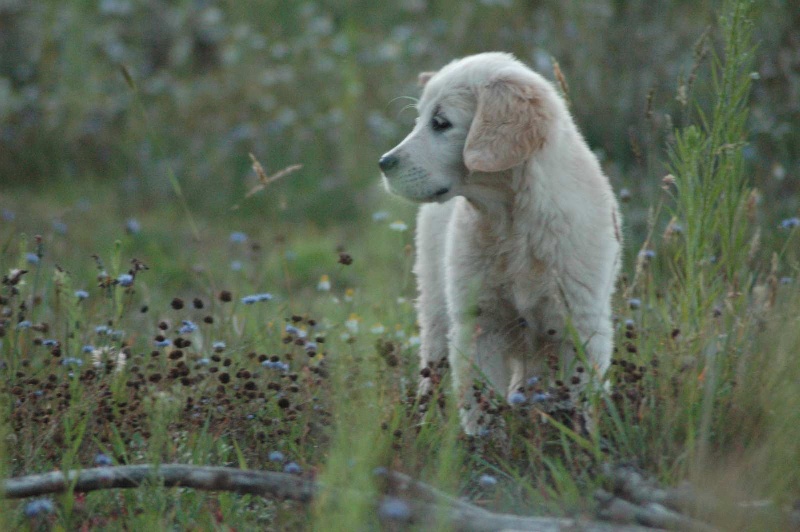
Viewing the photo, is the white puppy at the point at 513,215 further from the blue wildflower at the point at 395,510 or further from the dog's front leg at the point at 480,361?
the blue wildflower at the point at 395,510

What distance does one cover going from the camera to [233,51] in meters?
8.31

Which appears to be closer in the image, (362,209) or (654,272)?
(654,272)

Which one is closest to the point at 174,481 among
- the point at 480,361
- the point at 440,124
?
the point at 480,361

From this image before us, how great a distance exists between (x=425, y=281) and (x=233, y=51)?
495cm

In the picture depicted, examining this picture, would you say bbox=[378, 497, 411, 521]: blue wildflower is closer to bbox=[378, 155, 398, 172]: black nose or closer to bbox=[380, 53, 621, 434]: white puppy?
bbox=[380, 53, 621, 434]: white puppy

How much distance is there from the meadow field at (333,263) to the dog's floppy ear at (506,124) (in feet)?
0.75

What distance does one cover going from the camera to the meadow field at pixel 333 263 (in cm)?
249

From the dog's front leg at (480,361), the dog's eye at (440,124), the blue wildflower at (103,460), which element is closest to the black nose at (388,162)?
the dog's eye at (440,124)

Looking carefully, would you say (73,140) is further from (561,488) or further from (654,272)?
(561,488)

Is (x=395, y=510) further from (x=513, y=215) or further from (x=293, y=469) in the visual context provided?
(x=513, y=215)

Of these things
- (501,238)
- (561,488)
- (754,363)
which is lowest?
(561,488)

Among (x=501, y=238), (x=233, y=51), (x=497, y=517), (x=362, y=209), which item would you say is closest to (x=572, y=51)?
(x=362, y=209)

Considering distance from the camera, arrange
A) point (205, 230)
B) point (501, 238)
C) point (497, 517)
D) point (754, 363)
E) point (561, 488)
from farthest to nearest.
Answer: point (205, 230)
point (501, 238)
point (754, 363)
point (561, 488)
point (497, 517)

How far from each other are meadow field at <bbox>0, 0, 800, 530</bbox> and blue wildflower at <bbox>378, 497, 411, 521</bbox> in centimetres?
2
